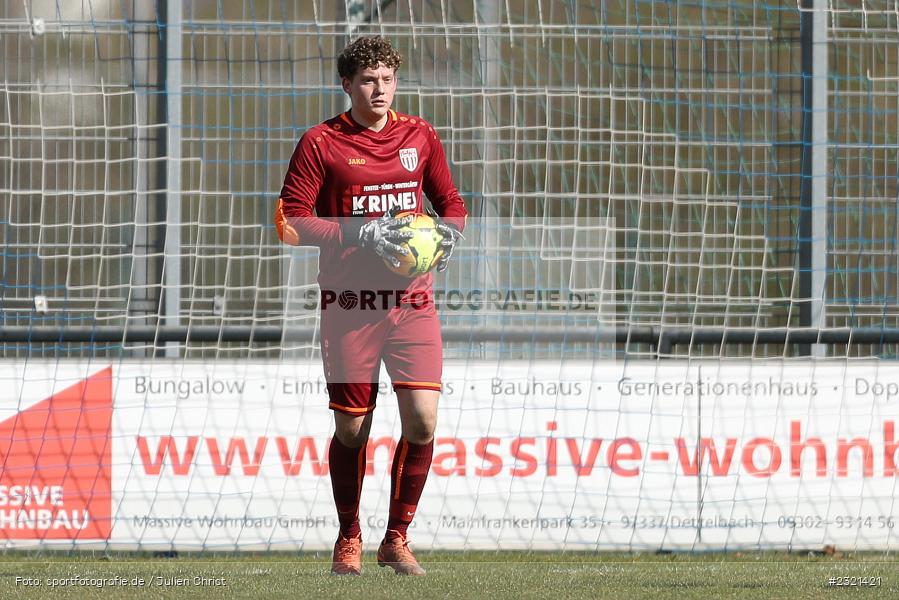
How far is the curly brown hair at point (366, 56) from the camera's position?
15.7 feet

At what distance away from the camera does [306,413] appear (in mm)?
6910

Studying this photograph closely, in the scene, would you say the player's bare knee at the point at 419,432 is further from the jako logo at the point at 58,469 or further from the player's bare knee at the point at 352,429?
the jako logo at the point at 58,469

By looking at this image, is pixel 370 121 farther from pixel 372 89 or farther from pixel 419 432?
pixel 419 432

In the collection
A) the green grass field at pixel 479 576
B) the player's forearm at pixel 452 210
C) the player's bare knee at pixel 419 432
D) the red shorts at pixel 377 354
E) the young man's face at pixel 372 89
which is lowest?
the green grass field at pixel 479 576

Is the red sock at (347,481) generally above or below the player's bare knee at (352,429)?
below

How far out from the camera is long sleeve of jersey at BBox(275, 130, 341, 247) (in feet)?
15.9

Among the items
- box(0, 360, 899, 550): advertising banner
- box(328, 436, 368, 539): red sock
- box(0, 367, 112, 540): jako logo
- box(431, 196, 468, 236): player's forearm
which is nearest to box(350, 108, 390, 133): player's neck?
box(431, 196, 468, 236): player's forearm

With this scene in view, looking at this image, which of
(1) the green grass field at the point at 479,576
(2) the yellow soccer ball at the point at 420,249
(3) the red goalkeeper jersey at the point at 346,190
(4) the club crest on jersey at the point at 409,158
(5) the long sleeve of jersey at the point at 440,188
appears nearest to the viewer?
(1) the green grass field at the point at 479,576

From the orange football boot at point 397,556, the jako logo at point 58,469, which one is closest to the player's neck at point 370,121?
the orange football boot at point 397,556

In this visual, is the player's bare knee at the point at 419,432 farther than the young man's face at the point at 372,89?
Yes

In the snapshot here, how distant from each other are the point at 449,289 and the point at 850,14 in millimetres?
2558

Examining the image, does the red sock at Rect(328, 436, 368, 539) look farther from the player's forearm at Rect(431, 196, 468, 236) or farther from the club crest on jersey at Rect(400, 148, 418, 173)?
the club crest on jersey at Rect(400, 148, 418, 173)

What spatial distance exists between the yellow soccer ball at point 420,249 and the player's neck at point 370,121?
391 millimetres

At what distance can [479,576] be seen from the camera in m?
5.00
